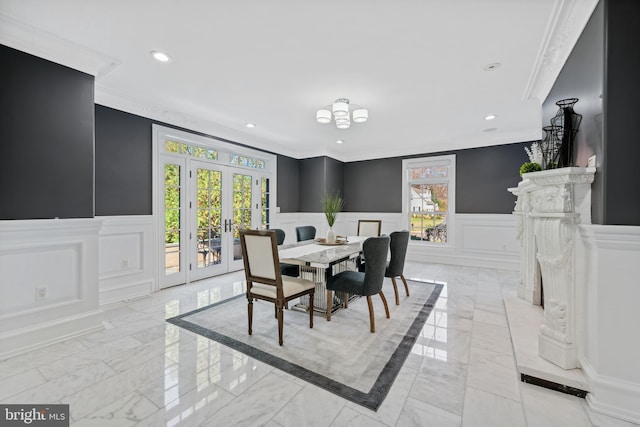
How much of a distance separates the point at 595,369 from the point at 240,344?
97.0 inches

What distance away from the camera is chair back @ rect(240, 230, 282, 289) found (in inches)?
89.7

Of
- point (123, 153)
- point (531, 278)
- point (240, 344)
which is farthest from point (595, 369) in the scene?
point (123, 153)

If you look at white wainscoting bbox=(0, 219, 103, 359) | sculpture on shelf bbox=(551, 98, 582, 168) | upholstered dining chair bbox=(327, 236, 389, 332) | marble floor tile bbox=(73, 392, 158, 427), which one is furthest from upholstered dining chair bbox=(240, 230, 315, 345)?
sculpture on shelf bbox=(551, 98, 582, 168)

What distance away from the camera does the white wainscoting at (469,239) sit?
4.97m

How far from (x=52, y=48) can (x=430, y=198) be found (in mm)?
6075

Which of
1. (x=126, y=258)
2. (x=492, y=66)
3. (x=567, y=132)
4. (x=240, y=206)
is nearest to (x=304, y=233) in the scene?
(x=240, y=206)

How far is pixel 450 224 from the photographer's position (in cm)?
558

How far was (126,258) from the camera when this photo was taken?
3.45 metres

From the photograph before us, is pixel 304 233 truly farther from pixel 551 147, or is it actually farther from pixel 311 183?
pixel 551 147

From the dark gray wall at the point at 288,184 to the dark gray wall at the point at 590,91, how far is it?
15.6 ft

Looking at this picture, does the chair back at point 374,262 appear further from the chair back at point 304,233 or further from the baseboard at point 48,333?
the baseboard at point 48,333

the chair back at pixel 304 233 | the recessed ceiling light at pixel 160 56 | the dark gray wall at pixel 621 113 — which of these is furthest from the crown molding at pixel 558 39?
the chair back at pixel 304 233

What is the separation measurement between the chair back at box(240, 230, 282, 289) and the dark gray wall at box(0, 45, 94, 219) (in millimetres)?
1629

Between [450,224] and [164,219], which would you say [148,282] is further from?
[450,224]
